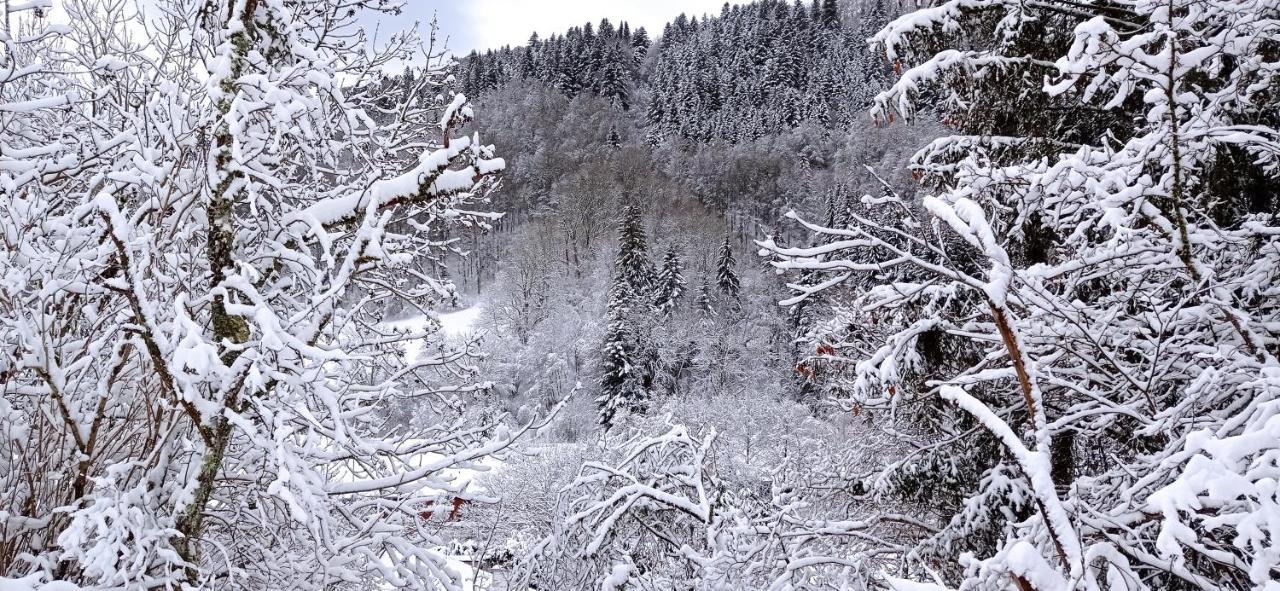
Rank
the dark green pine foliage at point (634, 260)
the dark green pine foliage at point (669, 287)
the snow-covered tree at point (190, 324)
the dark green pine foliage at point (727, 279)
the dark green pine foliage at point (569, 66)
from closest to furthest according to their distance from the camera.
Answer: the snow-covered tree at point (190, 324) < the dark green pine foliage at point (634, 260) < the dark green pine foliage at point (669, 287) < the dark green pine foliage at point (727, 279) < the dark green pine foliage at point (569, 66)

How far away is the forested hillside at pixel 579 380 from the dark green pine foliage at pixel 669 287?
3698cm

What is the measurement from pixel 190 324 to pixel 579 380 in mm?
2602

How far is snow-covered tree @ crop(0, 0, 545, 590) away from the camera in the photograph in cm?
249

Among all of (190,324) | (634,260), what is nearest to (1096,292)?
(190,324)

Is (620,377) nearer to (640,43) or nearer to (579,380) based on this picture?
(579,380)

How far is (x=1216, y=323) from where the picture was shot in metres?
2.78

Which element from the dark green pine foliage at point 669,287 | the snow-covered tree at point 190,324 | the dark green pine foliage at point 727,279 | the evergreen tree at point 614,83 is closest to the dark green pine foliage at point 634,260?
the dark green pine foliage at point 669,287

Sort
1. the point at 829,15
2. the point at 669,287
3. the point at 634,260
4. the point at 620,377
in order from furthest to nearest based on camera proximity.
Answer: the point at 829,15 < the point at 669,287 < the point at 634,260 < the point at 620,377

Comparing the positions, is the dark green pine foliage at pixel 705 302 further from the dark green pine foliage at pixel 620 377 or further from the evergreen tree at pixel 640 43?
the evergreen tree at pixel 640 43

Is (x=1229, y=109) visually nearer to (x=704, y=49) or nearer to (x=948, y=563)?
(x=948, y=563)

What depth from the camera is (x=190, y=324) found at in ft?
7.50

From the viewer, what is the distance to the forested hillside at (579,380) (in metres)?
2.22

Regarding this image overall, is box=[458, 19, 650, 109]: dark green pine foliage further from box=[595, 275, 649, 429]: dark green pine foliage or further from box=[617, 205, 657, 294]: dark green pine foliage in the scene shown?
box=[595, 275, 649, 429]: dark green pine foliage

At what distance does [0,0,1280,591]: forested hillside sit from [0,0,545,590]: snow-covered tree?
2cm
